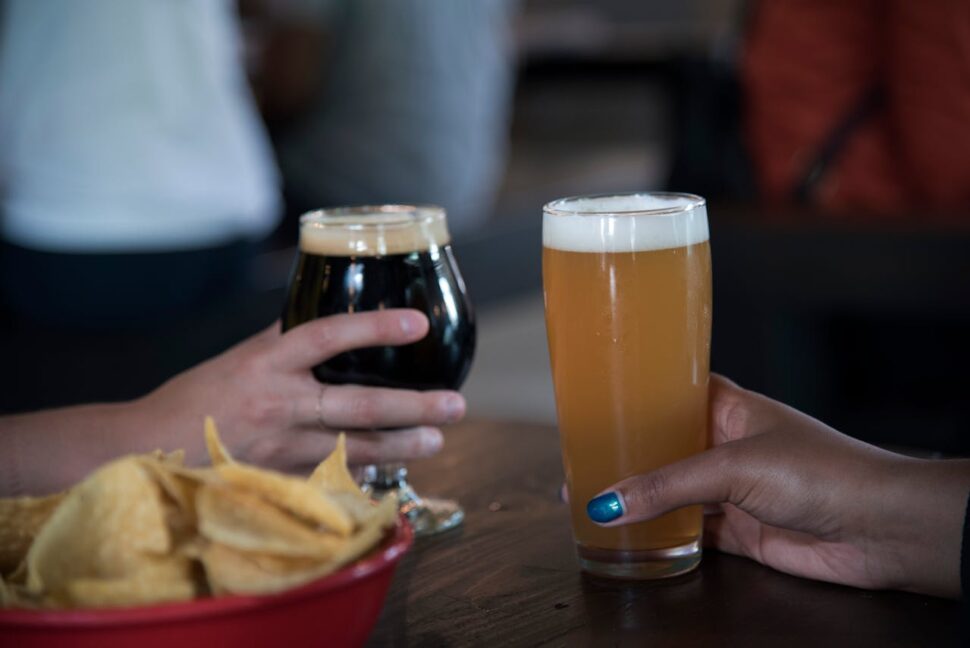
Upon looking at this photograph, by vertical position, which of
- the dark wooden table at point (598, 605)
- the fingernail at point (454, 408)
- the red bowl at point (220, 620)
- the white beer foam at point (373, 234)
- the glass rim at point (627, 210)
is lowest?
the dark wooden table at point (598, 605)

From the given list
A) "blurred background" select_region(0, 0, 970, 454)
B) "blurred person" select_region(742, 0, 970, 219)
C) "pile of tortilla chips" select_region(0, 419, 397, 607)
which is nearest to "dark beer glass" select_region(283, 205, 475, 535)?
"pile of tortilla chips" select_region(0, 419, 397, 607)

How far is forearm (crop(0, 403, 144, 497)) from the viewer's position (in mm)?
1076

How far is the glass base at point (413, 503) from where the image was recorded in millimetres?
1027

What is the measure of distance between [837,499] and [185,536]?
41 centimetres

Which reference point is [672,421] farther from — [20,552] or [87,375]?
[87,375]

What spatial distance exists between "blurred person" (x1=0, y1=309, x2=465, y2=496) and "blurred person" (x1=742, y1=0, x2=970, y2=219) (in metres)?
1.51

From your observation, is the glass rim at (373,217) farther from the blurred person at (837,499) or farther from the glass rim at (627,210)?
the blurred person at (837,499)

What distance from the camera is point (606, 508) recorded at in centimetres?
85

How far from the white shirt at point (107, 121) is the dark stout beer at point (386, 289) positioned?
1546mm

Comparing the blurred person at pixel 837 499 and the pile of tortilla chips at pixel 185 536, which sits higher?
the pile of tortilla chips at pixel 185 536

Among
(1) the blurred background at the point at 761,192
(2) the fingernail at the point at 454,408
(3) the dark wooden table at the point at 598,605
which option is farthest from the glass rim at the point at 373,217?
(1) the blurred background at the point at 761,192

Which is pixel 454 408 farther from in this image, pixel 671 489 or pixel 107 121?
pixel 107 121

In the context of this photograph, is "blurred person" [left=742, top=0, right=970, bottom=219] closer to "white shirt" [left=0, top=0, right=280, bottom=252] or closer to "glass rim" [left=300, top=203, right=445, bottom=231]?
"white shirt" [left=0, top=0, right=280, bottom=252]

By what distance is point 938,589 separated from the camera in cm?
83
